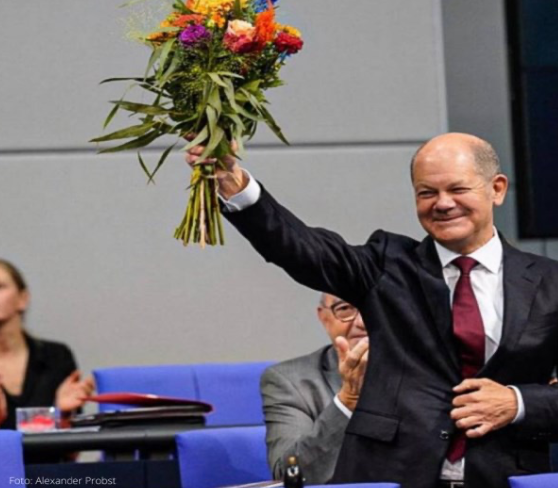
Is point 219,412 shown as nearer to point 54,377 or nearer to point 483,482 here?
point 54,377

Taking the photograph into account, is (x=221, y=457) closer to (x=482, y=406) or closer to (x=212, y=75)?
(x=482, y=406)

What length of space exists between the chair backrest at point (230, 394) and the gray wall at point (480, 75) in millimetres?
2147

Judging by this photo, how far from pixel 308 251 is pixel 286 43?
0.42 m

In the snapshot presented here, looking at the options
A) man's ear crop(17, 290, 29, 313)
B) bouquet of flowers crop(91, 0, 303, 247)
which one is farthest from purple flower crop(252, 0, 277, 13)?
man's ear crop(17, 290, 29, 313)

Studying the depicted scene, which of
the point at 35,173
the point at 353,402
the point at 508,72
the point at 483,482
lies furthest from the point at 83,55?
the point at 483,482

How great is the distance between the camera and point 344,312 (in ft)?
12.5

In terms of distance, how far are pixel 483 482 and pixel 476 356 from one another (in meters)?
0.26

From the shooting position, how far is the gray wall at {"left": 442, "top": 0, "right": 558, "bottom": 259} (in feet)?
22.0

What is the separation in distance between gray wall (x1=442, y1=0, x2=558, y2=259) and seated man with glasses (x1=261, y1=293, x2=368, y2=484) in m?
2.99

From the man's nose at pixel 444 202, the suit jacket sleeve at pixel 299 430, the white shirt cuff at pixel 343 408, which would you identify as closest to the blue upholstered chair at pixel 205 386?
the suit jacket sleeve at pixel 299 430

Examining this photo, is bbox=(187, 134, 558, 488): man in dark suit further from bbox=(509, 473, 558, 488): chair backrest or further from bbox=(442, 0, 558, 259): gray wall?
bbox=(442, 0, 558, 259): gray wall

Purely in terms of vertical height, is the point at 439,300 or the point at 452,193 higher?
the point at 452,193

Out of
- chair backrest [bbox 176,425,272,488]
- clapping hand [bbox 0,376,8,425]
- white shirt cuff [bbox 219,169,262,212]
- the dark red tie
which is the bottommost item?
chair backrest [bbox 176,425,272,488]

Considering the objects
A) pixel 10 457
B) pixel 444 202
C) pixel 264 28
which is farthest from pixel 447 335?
pixel 10 457
